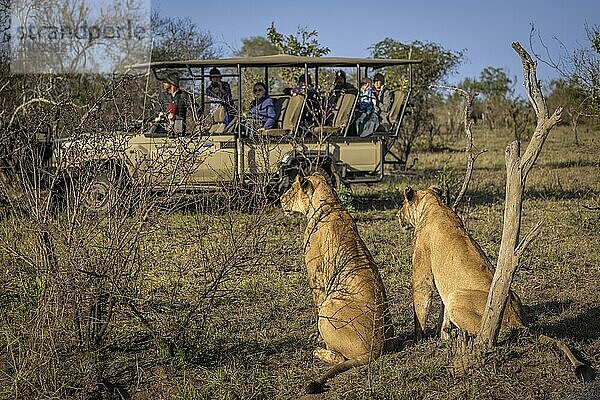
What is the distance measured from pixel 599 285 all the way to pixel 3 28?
18.3 meters

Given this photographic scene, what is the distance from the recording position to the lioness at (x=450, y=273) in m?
6.02

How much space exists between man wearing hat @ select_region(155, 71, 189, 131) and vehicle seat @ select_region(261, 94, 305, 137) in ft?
4.67

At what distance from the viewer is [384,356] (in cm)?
591

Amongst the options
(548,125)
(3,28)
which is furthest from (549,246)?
(3,28)

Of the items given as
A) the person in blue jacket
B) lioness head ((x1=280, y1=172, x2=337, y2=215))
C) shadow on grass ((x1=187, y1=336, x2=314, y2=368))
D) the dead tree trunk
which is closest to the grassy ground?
shadow on grass ((x1=187, y1=336, x2=314, y2=368))

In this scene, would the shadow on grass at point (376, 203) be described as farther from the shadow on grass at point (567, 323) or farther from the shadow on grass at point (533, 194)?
the shadow on grass at point (567, 323)

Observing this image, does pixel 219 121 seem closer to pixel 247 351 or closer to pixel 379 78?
pixel 379 78

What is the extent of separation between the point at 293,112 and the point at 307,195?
6209 millimetres

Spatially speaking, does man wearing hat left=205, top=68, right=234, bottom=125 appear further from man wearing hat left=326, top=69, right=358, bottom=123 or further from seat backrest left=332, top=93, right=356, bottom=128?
seat backrest left=332, top=93, right=356, bottom=128

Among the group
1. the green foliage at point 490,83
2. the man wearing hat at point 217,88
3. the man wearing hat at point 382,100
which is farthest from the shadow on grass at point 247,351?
the green foliage at point 490,83

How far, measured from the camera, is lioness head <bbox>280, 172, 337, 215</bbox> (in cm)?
695

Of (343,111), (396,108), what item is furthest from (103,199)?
(396,108)

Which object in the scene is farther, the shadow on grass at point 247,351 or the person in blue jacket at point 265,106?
the person in blue jacket at point 265,106

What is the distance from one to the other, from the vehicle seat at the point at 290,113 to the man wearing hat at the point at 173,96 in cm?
142
